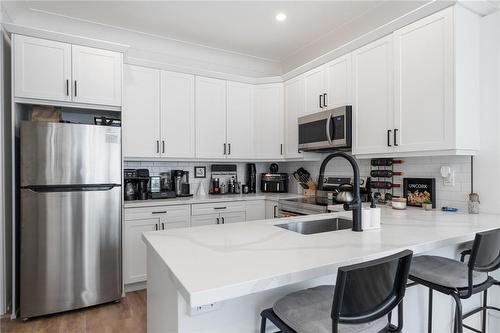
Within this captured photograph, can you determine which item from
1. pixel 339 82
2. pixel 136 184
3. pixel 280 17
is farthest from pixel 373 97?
pixel 136 184

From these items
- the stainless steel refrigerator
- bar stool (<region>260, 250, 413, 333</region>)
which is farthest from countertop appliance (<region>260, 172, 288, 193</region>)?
bar stool (<region>260, 250, 413, 333</region>)

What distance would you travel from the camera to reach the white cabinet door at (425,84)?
2061 mm

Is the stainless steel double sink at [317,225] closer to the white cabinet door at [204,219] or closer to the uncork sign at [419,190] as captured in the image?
the uncork sign at [419,190]

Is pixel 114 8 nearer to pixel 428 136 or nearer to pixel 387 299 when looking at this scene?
pixel 428 136

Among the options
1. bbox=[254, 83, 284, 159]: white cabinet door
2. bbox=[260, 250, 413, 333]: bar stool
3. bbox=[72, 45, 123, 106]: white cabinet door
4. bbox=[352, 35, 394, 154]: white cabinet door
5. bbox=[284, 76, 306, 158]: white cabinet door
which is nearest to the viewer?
bbox=[260, 250, 413, 333]: bar stool

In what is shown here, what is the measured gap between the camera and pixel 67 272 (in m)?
2.46

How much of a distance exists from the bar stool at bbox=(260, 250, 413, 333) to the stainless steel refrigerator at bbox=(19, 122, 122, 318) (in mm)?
1976

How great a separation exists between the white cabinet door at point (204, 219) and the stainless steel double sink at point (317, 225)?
161 cm

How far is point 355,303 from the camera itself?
3.06 feet

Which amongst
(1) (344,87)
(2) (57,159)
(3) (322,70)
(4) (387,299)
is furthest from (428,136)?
(2) (57,159)

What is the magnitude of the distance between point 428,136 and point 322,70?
1.39 metres

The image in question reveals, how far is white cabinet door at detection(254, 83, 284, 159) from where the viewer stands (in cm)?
382

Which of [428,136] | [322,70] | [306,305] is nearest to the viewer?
[306,305]

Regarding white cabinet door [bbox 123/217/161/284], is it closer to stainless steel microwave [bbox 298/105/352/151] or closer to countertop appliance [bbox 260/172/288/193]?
countertop appliance [bbox 260/172/288/193]
